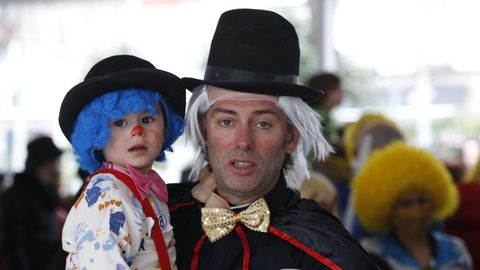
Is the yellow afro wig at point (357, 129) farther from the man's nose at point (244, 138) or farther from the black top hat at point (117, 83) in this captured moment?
the black top hat at point (117, 83)

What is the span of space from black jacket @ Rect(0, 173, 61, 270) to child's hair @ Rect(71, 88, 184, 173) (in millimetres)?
4138

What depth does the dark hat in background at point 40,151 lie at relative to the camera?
759 cm

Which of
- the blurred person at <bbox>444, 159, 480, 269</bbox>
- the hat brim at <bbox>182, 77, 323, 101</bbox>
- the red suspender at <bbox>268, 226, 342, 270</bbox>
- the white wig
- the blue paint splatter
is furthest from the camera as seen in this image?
the blurred person at <bbox>444, 159, 480, 269</bbox>

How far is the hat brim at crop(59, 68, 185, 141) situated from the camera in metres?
2.91

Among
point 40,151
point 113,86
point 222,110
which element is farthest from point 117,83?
point 40,151

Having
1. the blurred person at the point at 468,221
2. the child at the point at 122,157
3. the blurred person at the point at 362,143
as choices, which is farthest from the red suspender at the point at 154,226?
the blurred person at the point at 468,221

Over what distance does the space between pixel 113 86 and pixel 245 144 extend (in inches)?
19.4

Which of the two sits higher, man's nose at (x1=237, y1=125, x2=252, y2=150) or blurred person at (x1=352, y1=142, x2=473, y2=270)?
man's nose at (x1=237, y1=125, x2=252, y2=150)

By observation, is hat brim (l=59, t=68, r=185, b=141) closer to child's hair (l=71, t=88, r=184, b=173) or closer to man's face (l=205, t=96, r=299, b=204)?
child's hair (l=71, t=88, r=184, b=173)

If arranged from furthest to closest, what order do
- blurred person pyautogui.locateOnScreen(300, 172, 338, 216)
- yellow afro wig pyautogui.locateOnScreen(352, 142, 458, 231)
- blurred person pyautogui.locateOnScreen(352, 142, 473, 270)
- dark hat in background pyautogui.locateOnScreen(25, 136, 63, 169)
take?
1. dark hat in background pyautogui.locateOnScreen(25, 136, 63, 169)
2. yellow afro wig pyautogui.locateOnScreen(352, 142, 458, 231)
3. blurred person pyautogui.locateOnScreen(352, 142, 473, 270)
4. blurred person pyautogui.locateOnScreen(300, 172, 338, 216)

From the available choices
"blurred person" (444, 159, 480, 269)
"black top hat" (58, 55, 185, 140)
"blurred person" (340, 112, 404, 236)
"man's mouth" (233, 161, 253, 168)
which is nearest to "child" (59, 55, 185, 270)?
"black top hat" (58, 55, 185, 140)

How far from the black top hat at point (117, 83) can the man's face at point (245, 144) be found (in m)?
0.17

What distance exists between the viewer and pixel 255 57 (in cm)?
318

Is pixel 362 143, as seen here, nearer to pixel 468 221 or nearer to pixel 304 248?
pixel 468 221
